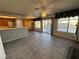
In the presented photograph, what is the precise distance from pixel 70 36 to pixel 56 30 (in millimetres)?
1668

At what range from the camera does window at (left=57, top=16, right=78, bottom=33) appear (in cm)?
514

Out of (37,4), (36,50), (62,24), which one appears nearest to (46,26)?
(62,24)

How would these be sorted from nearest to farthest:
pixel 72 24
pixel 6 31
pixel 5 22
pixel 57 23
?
1. pixel 6 31
2. pixel 72 24
3. pixel 57 23
4. pixel 5 22

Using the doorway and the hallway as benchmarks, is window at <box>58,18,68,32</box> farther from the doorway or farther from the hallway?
the doorway

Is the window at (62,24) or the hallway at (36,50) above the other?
the window at (62,24)

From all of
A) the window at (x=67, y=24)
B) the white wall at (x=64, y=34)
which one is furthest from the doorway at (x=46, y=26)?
the window at (x=67, y=24)

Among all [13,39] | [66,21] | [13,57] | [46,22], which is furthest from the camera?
[46,22]

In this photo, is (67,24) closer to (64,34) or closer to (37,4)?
(64,34)

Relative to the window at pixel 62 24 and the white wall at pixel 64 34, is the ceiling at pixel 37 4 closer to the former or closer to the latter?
the window at pixel 62 24

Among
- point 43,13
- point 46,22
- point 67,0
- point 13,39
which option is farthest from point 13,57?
point 46,22

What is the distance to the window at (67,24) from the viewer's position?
5.14 metres

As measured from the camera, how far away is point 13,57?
2.47m

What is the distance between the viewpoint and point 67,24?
5.76 metres

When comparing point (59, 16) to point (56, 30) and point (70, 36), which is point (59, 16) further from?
point (70, 36)
